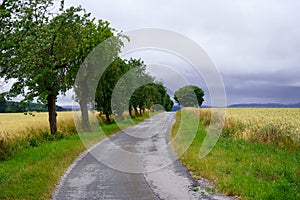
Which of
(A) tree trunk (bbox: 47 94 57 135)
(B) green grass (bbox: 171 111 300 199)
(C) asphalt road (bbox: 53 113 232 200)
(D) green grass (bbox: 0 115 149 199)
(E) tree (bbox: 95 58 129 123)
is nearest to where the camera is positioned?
(B) green grass (bbox: 171 111 300 199)

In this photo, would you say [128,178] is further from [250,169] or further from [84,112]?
[84,112]

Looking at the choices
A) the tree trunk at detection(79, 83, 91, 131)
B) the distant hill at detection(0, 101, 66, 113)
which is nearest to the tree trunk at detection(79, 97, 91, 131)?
the tree trunk at detection(79, 83, 91, 131)

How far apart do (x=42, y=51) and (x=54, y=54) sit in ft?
21.3

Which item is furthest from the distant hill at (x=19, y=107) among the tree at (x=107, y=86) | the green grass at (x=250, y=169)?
the tree at (x=107, y=86)

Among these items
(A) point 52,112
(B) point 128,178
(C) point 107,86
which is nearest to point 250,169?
(B) point 128,178

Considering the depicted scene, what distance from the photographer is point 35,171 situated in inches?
433

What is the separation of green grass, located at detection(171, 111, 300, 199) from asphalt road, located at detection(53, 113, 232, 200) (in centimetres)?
61

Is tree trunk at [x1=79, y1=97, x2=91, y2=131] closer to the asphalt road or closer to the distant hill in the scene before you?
the distant hill

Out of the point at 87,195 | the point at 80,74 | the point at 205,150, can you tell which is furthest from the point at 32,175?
the point at 80,74

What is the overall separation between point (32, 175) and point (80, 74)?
16927 mm

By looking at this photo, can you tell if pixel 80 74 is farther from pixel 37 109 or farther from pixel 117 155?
pixel 117 155

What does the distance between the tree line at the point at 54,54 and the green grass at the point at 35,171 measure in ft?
8.93

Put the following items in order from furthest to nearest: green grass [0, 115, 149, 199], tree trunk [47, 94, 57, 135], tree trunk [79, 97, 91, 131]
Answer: tree trunk [79, 97, 91, 131] < tree trunk [47, 94, 57, 135] < green grass [0, 115, 149, 199]

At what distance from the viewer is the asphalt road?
839 cm
